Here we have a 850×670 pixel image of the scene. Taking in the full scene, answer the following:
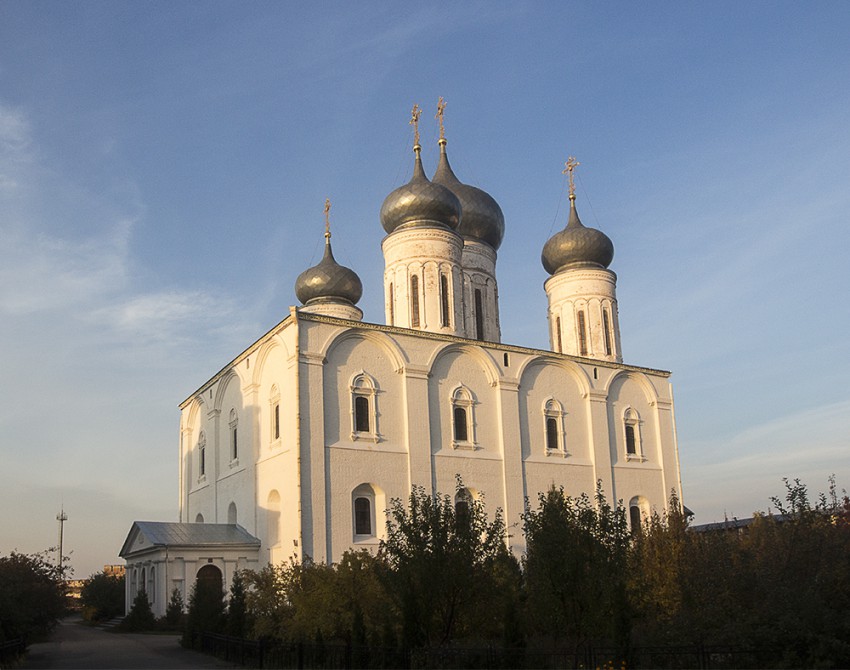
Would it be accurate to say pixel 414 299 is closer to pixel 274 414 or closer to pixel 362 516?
pixel 274 414

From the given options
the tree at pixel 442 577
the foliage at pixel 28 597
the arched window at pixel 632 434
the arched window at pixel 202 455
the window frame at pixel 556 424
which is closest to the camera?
the tree at pixel 442 577

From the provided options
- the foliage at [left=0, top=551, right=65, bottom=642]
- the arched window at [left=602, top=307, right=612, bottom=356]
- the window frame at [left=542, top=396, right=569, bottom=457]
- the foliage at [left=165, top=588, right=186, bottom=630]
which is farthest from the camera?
the arched window at [left=602, top=307, right=612, bottom=356]

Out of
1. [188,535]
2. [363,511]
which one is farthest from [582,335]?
[188,535]

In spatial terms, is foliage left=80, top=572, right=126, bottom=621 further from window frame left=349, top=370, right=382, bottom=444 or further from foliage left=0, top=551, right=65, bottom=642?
window frame left=349, top=370, right=382, bottom=444

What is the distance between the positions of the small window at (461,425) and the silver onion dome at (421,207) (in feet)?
20.8

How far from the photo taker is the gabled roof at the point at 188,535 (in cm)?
2308

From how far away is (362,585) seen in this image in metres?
15.5

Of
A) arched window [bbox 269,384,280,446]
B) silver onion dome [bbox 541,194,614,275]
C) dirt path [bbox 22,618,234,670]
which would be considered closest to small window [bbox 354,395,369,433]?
arched window [bbox 269,384,280,446]

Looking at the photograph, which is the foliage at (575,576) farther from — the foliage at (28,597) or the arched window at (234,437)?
the arched window at (234,437)


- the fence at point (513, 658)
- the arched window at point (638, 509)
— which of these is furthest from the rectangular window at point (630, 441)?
the fence at point (513, 658)

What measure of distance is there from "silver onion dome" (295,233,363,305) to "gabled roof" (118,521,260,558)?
32.7 feet

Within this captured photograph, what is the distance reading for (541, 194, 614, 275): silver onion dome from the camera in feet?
107

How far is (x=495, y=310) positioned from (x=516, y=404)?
568cm

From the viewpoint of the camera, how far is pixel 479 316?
102 feet
